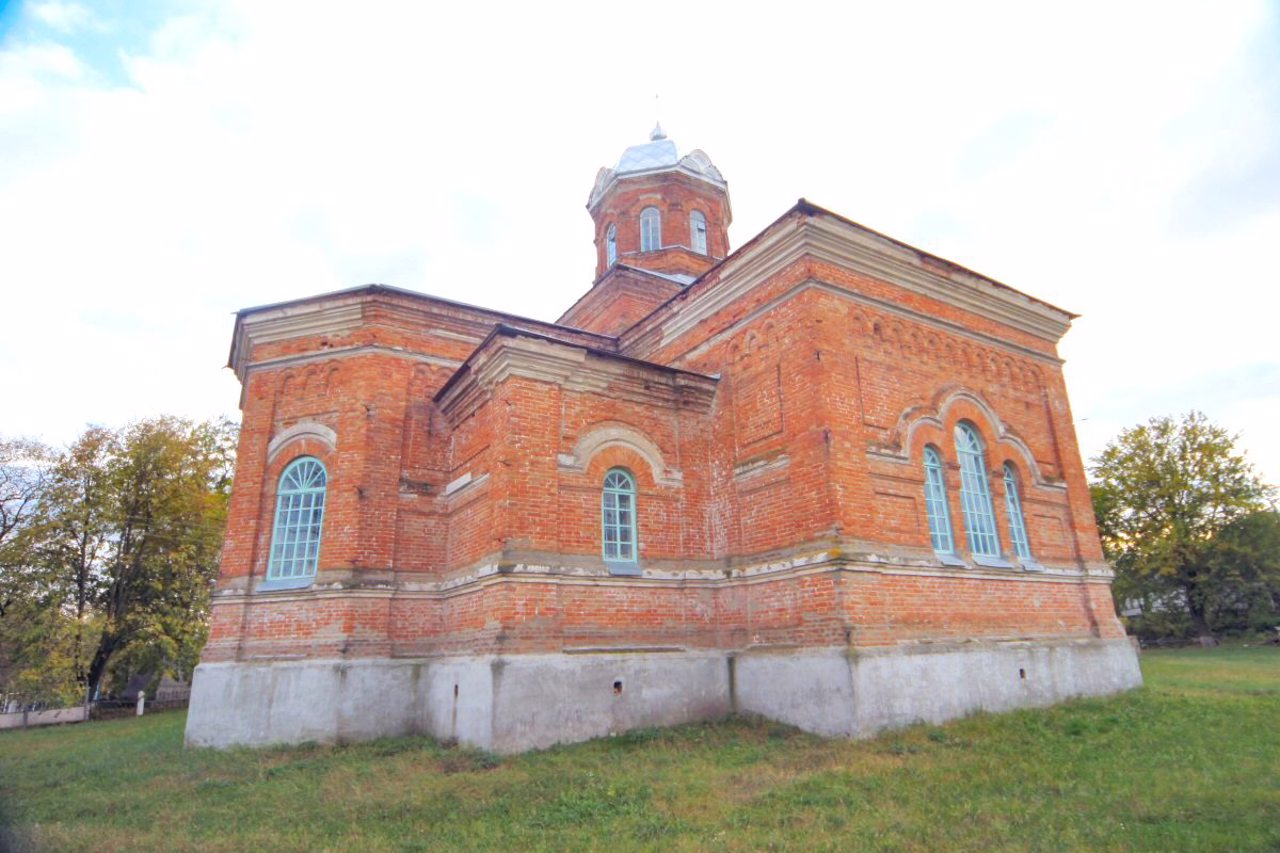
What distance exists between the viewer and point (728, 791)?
22.6ft

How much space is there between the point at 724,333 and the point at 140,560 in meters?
20.8

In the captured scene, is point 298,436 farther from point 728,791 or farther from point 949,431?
point 949,431

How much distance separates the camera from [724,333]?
482 inches

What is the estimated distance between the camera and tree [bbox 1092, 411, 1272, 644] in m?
31.4

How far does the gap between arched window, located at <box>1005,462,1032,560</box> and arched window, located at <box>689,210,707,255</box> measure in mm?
9930

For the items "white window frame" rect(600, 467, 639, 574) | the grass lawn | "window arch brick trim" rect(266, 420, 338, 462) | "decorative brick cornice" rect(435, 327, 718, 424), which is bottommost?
the grass lawn

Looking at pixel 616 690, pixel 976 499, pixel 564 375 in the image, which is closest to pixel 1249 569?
pixel 976 499

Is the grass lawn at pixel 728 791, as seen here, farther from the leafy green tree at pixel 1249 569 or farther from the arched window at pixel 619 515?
the leafy green tree at pixel 1249 569

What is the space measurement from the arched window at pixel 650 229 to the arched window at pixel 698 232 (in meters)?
0.86

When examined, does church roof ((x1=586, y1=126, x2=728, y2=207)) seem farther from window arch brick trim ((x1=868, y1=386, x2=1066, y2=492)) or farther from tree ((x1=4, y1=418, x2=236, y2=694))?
tree ((x1=4, y1=418, x2=236, y2=694))

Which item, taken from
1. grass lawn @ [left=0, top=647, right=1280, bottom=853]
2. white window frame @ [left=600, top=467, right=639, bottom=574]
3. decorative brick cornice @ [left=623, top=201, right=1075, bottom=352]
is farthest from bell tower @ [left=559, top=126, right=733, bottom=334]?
grass lawn @ [left=0, top=647, right=1280, bottom=853]

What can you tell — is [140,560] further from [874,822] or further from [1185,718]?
[1185,718]

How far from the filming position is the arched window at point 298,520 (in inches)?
469

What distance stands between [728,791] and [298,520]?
28.4 ft
